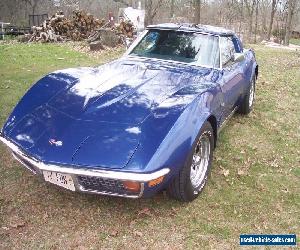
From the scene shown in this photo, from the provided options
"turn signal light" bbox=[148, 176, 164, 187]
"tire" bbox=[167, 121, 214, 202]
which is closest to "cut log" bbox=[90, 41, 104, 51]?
"tire" bbox=[167, 121, 214, 202]

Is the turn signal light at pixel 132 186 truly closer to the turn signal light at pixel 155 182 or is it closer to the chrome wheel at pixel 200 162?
the turn signal light at pixel 155 182

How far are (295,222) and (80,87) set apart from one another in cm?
246

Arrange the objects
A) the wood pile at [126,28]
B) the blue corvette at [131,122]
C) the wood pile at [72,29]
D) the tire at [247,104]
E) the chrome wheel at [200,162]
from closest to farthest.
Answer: the blue corvette at [131,122] < the chrome wheel at [200,162] < the tire at [247,104] < the wood pile at [126,28] < the wood pile at [72,29]

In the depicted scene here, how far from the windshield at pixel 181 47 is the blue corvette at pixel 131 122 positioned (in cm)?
1

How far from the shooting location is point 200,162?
386 centimetres

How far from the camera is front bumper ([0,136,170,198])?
2812 mm

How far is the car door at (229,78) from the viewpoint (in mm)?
4396

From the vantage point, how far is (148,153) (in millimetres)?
2912

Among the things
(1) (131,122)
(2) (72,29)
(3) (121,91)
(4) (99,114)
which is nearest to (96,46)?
(2) (72,29)

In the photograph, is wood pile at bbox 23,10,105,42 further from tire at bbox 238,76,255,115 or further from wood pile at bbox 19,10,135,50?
tire at bbox 238,76,255,115

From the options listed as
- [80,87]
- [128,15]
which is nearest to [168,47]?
[80,87]

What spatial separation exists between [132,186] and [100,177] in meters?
0.25

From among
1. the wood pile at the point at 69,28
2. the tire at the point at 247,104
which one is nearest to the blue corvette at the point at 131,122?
the tire at the point at 247,104

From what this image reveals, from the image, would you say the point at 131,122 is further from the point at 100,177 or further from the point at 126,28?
the point at 126,28
